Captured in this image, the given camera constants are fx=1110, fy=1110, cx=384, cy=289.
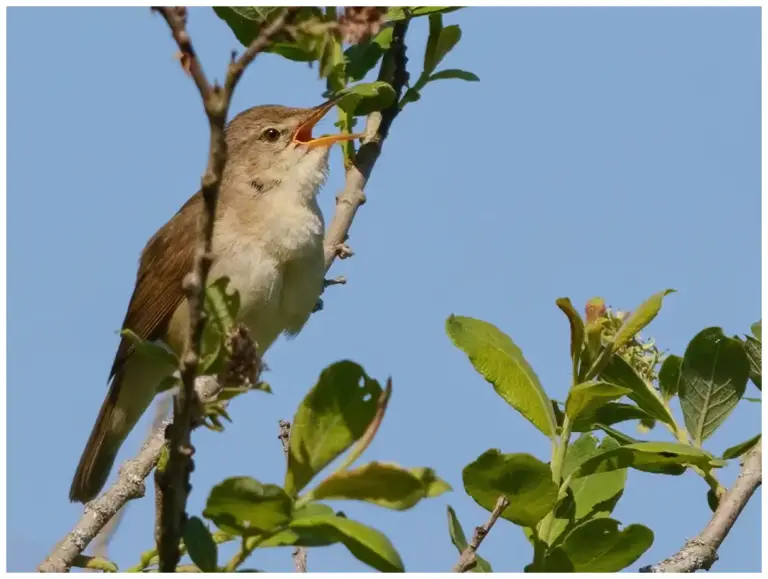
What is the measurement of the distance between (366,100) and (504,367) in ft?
6.23

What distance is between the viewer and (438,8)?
11.6ft

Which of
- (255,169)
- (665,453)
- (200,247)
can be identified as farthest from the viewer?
(255,169)

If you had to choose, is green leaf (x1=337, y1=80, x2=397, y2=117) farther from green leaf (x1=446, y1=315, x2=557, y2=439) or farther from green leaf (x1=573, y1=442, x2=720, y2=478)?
green leaf (x1=573, y1=442, x2=720, y2=478)

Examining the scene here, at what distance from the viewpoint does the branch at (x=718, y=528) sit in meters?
2.33

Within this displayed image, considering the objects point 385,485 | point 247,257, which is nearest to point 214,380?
point 385,485

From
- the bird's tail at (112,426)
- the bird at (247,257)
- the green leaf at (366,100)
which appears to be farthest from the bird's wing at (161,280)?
the green leaf at (366,100)

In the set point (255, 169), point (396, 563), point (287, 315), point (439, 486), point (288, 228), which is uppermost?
point (255, 169)

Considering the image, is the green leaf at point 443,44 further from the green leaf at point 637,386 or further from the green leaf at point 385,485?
the green leaf at point 385,485

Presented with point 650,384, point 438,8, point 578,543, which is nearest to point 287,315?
point 438,8

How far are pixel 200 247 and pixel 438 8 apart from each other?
84.0 inches

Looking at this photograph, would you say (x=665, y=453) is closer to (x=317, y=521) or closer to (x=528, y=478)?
(x=528, y=478)

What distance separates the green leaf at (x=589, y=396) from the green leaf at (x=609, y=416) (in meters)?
0.04

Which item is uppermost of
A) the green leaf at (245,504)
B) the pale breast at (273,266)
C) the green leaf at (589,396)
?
the pale breast at (273,266)

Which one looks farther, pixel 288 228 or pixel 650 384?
pixel 288 228
